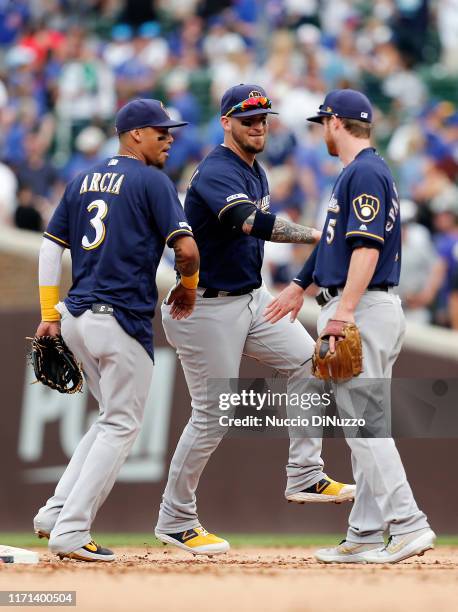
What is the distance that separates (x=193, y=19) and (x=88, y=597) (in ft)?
38.3

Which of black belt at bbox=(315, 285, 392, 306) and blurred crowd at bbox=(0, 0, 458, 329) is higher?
blurred crowd at bbox=(0, 0, 458, 329)

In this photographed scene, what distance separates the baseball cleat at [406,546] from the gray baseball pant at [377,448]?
32 millimetres

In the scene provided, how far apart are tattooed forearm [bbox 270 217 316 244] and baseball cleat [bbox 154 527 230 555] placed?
159 cm

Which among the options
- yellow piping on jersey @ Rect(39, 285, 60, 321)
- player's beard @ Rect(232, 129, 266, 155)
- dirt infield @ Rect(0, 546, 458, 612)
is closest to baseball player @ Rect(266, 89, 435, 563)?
dirt infield @ Rect(0, 546, 458, 612)

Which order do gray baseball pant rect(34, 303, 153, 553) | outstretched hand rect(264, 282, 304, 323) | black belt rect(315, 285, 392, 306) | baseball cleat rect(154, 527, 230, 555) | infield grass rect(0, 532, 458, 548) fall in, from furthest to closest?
1. infield grass rect(0, 532, 458, 548)
2. baseball cleat rect(154, 527, 230, 555)
3. outstretched hand rect(264, 282, 304, 323)
4. black belt rect(315, 285, 392, 306)
5. gray baseball pant rect(34, 303, 153, 553)

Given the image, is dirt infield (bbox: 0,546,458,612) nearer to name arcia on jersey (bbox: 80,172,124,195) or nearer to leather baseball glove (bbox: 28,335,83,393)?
leather baseball glove (bbox: 28,335,83,393)

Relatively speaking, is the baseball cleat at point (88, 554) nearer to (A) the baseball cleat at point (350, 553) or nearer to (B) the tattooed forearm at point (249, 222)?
(A) the baseball cleat at point (350, 553)

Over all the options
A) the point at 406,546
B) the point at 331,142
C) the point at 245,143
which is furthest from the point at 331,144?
the point at 406,546

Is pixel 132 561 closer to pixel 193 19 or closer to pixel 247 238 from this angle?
pixel 247 238

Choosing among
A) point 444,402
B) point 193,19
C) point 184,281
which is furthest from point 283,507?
point 193,19

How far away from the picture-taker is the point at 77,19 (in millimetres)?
16375

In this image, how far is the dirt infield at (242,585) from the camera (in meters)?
4.71

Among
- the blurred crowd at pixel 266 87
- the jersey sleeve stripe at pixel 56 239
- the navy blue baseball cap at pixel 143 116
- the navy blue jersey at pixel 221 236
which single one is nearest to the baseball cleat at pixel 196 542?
the navy blue jersey at pixel 221 236

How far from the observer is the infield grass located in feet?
29.8
